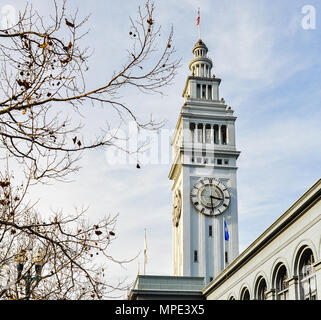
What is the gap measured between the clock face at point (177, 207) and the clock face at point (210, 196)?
8.56 ft

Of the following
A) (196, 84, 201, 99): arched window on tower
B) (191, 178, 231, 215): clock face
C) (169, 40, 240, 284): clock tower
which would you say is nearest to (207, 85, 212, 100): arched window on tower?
(169, 40, 240, 284): clock tower

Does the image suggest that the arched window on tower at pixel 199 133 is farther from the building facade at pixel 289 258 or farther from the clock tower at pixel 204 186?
the building facade at pixel 289 258

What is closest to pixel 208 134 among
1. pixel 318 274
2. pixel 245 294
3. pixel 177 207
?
pixel 177 207

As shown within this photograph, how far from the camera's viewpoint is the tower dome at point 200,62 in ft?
283

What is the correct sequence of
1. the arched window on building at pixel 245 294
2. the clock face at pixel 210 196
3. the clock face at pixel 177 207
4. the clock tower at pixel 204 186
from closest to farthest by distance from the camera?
1. the arched window on building at pixel 245 294
2. the clock tower at pixel 204 186
3. the clock face at pixel 210 196
4. the clock face at pixel 177 207

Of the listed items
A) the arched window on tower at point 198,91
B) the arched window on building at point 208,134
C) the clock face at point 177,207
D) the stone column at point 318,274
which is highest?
the arched window on tower at point 198,91

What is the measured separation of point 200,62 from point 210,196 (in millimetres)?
24406

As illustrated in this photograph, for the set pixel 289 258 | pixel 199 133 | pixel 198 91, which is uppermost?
pixel 198 91

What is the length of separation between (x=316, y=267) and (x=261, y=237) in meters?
8.49

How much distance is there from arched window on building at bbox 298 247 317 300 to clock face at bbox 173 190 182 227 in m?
43.6

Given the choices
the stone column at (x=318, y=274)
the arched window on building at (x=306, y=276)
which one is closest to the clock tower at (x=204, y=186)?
the arched window on building at (x=306, y=276)

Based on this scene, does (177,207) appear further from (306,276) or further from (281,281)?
(306,276)

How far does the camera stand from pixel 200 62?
8681 cm
